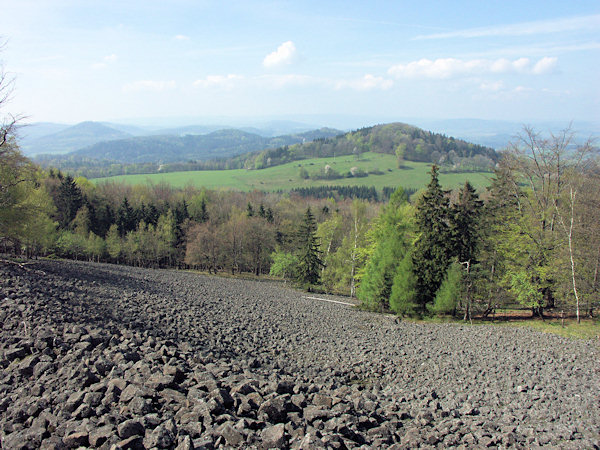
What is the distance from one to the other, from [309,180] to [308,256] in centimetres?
11658

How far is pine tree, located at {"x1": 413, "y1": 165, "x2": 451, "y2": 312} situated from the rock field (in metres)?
5.19

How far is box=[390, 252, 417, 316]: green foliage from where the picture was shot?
1025 inches

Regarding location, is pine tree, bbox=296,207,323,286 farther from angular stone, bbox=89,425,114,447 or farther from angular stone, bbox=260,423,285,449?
angular stone, bbox=89,425,114,447

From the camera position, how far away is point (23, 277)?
61.3 feet

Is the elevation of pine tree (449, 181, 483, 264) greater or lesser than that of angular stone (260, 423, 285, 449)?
greater

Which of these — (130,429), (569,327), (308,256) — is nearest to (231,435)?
(130,429)

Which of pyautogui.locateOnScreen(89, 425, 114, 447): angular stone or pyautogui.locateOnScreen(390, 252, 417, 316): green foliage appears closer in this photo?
A: pyautogui.locateOnScreen(89, 425, 114, 447): angular stone

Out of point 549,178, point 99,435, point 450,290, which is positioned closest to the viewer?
point 99,435

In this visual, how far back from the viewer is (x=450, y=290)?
2514 cm

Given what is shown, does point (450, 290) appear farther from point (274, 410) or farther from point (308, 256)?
point (274, 410)

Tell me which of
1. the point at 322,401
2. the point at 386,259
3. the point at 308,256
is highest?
the point at 386,259

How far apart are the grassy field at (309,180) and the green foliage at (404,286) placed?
334ft

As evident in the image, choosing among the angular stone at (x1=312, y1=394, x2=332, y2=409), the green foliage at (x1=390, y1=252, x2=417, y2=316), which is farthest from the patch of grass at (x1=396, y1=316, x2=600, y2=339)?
the angular stone at (x1=312, y1=394, x2=332, y2=409)

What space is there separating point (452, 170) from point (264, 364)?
5581 inches
